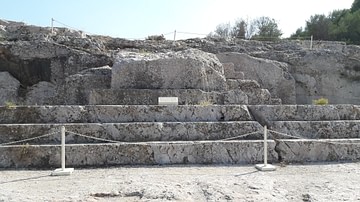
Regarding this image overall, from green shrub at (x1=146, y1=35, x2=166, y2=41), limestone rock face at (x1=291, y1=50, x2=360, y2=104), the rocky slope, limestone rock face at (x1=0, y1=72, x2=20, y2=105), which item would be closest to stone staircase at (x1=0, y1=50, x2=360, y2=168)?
the rocky slope

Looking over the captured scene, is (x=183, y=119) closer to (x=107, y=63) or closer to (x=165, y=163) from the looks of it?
(x=165, y=163)

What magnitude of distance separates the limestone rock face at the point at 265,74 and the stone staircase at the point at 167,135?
4.94 meters

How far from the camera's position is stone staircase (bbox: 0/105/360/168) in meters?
6.48

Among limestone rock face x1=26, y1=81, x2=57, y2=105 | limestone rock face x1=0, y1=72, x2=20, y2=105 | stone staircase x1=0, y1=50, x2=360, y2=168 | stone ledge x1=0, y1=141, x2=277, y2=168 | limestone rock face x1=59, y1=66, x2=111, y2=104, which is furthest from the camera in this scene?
limestone rock face x1=0, y1=72, x2=20, y2=105

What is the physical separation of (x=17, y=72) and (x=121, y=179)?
8.82m

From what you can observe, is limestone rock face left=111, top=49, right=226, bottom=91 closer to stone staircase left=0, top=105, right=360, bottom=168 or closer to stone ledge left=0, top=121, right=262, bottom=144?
stone staircase left=0, top=105, right=360, bottom=168

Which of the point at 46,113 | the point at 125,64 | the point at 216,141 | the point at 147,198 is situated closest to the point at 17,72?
the point at 125,64

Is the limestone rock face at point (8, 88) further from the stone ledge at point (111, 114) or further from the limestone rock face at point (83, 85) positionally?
the stone ledge at point (111, 114)

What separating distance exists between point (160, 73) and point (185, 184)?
4.37 m

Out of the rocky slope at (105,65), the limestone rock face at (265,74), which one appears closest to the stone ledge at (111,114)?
the rocky slope at (105,65)

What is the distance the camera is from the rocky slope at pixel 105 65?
11.1 meters

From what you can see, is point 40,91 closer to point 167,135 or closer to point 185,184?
point 167,135

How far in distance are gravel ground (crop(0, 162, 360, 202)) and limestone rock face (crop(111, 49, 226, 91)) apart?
3.22 metres

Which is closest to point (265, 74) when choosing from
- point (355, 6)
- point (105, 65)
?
point (105, 65)
